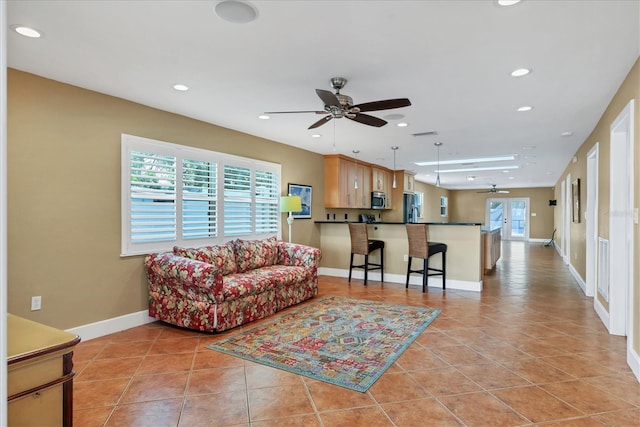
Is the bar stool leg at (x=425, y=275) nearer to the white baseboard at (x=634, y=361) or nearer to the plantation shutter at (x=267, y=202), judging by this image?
the plantation shutter at (x=267, y=202)

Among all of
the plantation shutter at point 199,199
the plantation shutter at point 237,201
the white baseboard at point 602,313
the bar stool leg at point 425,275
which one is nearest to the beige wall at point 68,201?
the plantation shutter at point 199,199

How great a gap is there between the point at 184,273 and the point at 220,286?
0.39m

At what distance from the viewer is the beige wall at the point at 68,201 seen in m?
3.09

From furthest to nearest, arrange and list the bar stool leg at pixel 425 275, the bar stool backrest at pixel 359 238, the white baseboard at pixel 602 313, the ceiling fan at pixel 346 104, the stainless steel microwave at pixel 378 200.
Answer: the stainless steel microwave at pixel 378 200 < the bar stool backrest at pixel 359 238 < the bar stool leg at pixel 425 275 < the white baseboard at pixel 602 313 < the ceiling fan at pixel 346 104

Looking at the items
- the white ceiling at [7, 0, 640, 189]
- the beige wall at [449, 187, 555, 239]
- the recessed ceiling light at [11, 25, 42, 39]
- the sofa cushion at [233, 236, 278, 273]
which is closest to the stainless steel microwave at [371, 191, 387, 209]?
the sofa cushion at [233, 236, 278, 273]

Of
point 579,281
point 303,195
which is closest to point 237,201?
point 303,195

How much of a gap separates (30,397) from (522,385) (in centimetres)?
285

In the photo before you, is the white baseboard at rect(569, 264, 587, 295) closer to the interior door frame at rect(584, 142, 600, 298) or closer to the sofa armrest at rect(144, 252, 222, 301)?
the interior door frame at rect(584, 142, 600, 298)

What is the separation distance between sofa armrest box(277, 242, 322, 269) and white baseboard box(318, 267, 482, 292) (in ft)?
5.76

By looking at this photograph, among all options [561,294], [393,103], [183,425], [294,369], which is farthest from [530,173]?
[183,425]

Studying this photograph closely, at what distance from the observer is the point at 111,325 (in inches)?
148

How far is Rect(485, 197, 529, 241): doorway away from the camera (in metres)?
15.8

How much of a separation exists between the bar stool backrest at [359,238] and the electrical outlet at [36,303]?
425 centimetres

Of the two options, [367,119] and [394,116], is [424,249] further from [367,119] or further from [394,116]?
[367,119]
